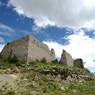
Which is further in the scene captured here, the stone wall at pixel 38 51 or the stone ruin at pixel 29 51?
the stone wall at pixel 38 51

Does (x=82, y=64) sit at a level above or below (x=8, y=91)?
above

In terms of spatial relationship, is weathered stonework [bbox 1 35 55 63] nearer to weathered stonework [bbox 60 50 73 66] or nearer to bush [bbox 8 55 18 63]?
bush [bbox 8 55 18 63]

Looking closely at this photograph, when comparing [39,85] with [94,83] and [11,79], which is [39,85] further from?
[94,83]

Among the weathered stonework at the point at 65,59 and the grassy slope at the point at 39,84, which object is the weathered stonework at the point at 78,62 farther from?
the grassy slope at the point at 39,84

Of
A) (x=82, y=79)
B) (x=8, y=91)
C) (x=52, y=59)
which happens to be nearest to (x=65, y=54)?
(x=52, y=59)

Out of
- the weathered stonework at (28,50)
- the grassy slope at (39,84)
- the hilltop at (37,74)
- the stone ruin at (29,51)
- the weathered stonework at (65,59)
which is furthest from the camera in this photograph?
the weathered stonework at (65,59)

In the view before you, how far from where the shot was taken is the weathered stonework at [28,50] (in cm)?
5312

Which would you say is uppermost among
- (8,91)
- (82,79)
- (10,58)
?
(10,58)

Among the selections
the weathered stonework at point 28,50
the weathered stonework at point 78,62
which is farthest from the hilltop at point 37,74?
the weathered stonework at point 78,62

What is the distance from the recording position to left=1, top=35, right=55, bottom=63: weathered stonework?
174 feet

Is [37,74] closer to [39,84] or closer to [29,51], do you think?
[39,84]

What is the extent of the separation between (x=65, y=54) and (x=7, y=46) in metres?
13.6

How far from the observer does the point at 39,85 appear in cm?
3438

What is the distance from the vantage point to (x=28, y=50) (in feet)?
175
